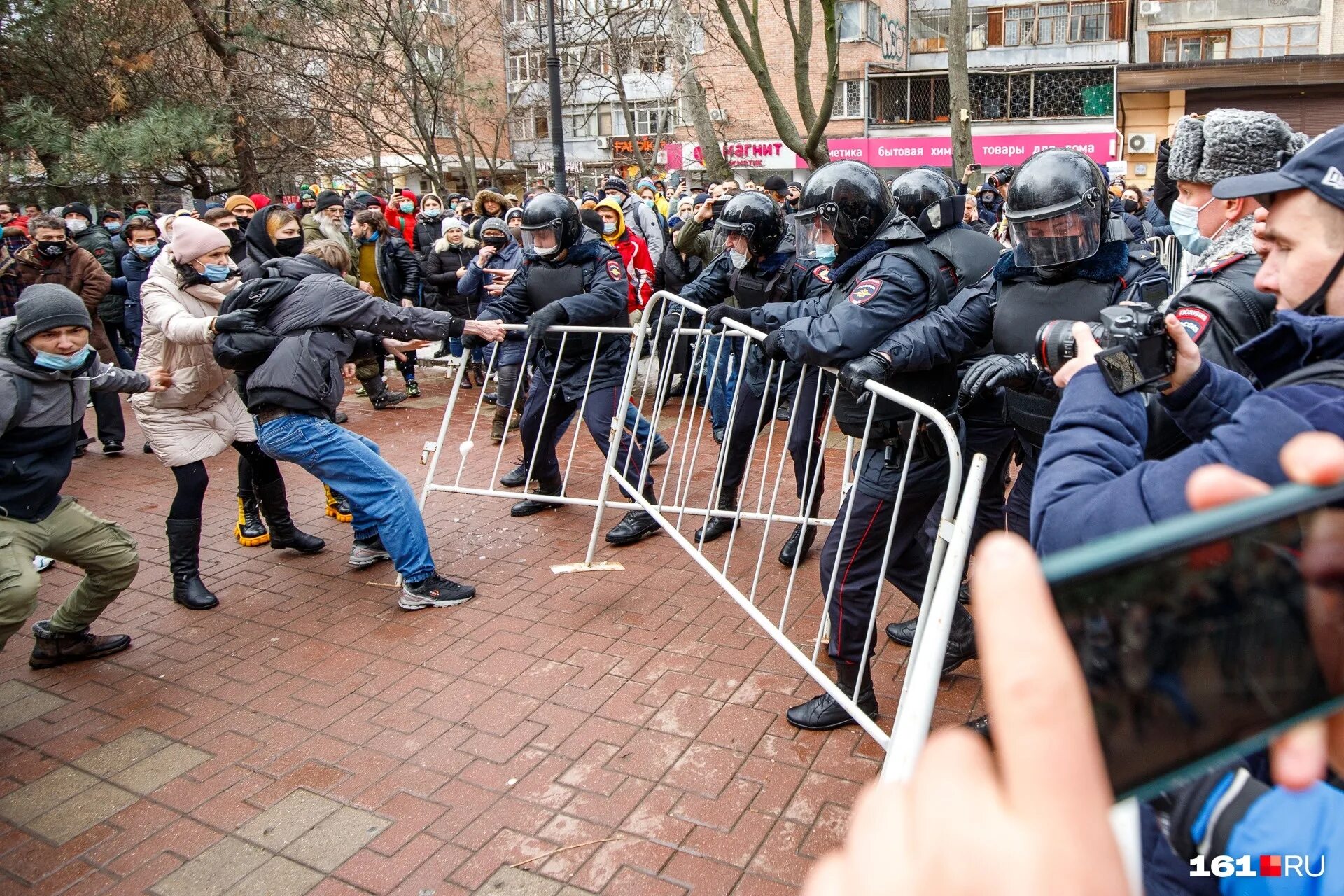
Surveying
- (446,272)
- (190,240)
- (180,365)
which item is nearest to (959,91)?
(446,272)

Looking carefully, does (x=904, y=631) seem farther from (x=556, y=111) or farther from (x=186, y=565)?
(x=556, y=111)

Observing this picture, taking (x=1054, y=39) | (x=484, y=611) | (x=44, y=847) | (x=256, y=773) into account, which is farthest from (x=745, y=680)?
(x=1054, y=39)

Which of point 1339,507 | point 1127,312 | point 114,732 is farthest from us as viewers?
point 114,732

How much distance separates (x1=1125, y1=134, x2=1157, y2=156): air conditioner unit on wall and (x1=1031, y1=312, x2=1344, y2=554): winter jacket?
27.4 meters

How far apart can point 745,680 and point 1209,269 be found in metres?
2.45

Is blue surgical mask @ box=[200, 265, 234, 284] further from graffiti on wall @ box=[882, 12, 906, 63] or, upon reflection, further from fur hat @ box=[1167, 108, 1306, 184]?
graffiti on wall @ box=[882, 12, 906, 63]

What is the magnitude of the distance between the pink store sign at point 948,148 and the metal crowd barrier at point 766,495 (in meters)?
26.2

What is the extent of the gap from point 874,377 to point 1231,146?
1668 mm

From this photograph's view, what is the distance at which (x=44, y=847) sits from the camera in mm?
3314

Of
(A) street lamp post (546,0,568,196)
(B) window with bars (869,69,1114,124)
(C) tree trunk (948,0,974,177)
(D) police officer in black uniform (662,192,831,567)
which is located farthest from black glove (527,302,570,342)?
(B) window with bars (869,69,1114,124)

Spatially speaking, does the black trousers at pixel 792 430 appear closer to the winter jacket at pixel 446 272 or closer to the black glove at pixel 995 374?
the black glove at pixel 995 374

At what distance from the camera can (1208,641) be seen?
708 millimetres

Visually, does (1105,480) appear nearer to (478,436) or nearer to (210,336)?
(210,336)

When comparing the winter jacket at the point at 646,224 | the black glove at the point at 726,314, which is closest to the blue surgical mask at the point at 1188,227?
the black glove at the point at 726,314
